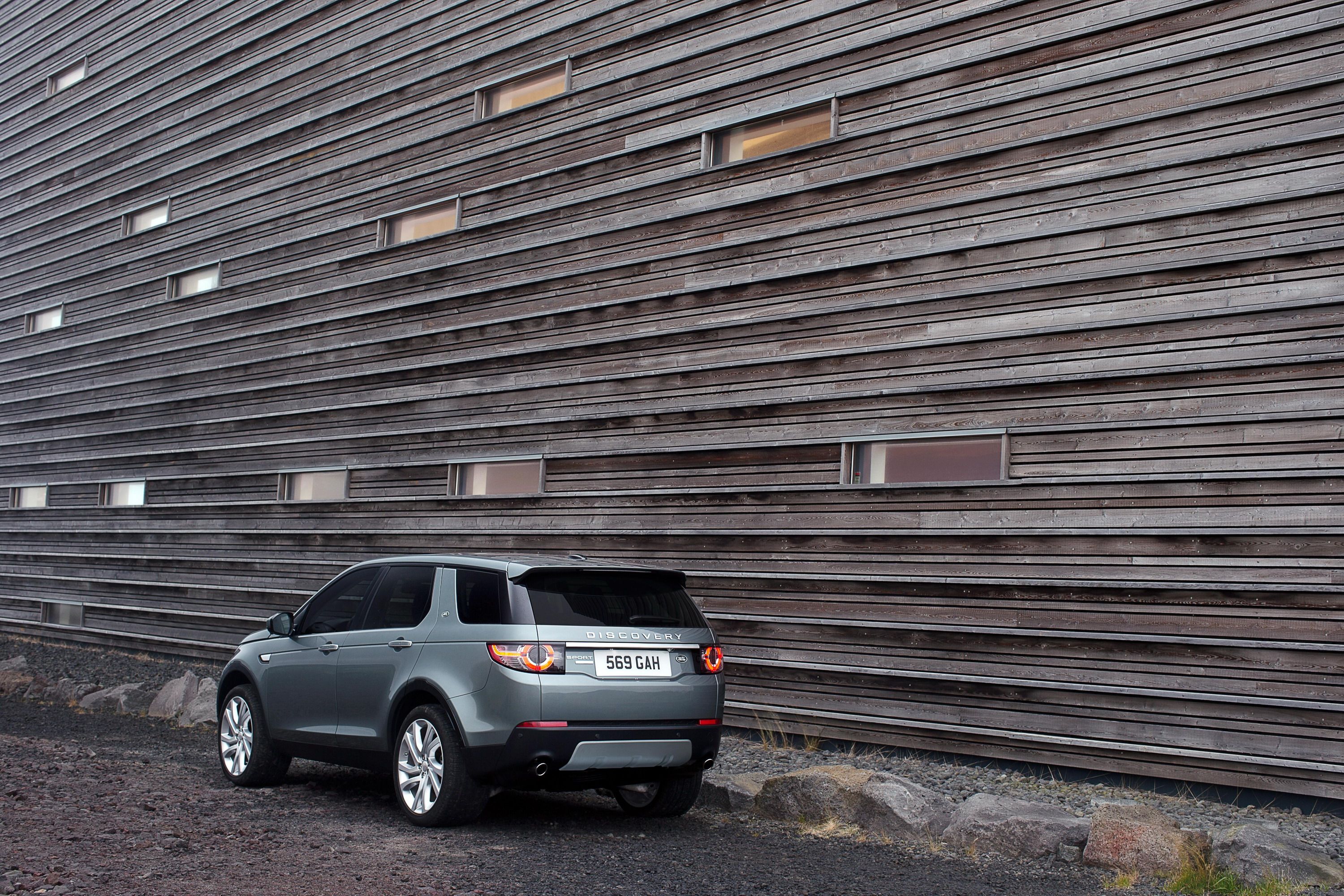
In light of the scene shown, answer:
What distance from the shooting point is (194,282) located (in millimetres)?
16000

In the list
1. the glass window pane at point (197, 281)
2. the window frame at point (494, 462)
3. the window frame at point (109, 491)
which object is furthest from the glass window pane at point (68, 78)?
the window frame at point (494, 462)

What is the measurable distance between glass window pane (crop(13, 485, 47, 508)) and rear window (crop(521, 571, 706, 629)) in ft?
49.0

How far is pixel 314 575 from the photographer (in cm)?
1358

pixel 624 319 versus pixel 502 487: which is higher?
pixel 624 319

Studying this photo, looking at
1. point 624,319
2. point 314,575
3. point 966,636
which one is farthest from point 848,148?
point 314,575

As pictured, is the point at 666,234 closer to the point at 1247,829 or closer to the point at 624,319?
the point at 624,319

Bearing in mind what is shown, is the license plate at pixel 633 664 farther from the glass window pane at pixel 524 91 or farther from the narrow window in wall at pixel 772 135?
the glass window pane at pixel 524 91

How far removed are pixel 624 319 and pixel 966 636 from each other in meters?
4.42

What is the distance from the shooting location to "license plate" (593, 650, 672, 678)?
6062 millimetres

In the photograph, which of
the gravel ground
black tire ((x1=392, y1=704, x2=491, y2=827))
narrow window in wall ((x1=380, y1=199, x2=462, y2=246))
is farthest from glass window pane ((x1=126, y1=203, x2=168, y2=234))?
black tire ((x1=392, y1=704, x2=491, y2=827))

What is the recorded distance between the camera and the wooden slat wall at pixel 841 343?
7352 mm

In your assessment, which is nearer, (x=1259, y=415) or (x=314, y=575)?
(x=1259, y=415)

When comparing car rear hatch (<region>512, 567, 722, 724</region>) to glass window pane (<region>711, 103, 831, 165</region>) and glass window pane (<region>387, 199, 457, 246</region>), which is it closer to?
glass window pane (<region>711, 103, 831, 165</region>)

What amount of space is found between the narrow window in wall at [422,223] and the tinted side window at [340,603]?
603 centimetres
